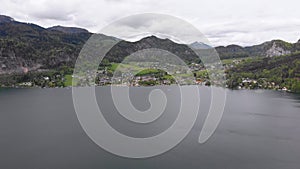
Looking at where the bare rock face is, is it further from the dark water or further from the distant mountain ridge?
the dark water

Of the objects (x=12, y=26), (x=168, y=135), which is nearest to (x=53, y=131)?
(x=168, y=135)

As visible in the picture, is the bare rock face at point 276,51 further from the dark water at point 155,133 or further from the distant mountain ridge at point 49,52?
the dark water at point 155,133

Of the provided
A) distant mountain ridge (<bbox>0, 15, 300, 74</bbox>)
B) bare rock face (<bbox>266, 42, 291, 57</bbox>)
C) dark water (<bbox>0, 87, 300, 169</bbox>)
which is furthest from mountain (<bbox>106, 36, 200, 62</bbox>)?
dark water (<bbox>0, 87, 300, 169</bbox>)

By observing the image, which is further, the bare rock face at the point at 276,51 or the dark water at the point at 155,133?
the bare rock face at the point at 276,51

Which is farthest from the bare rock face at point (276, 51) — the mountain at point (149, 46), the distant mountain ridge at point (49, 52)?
the mountain at point (149, 46)

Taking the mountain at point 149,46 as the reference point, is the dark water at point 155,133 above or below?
below

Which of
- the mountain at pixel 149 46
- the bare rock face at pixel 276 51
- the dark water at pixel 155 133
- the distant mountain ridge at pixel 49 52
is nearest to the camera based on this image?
the dark water at pixel 155 133

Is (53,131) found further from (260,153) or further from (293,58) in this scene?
(293,58)

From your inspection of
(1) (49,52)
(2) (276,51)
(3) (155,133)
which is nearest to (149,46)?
(1) (49,52)
